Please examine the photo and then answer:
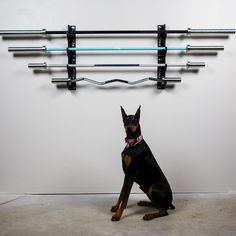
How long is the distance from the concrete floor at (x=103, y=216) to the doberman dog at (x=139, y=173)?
81mm

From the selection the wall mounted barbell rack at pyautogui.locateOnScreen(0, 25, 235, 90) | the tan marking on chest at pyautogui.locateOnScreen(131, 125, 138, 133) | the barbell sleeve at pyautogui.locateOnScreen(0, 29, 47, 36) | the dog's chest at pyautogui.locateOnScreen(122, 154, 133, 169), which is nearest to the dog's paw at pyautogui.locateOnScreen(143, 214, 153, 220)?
the dog's chest at pyautogui.locateOnScreen(122, 154, 133, 169)

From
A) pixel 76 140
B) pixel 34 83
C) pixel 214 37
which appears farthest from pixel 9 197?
pixel 214 37

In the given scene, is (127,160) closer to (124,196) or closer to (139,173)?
(139,173)

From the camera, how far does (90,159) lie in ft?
7.81

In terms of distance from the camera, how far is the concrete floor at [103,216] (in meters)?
1.77

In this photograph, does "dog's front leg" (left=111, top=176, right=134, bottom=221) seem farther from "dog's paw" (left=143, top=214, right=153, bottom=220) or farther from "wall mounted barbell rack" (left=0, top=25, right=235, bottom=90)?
"wall mounted barbell rack" (left=0, top=25, right=235, bottom=90)

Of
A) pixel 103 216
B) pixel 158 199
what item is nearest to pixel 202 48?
pixel 158 199

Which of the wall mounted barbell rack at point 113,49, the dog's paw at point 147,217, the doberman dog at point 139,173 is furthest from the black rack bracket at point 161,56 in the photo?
the dog's paw at point 147,217

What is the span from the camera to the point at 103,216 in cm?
197

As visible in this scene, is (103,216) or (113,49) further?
(113,49)

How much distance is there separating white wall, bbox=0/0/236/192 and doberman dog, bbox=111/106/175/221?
0.43 m

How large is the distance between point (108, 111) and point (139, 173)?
0.59 meters

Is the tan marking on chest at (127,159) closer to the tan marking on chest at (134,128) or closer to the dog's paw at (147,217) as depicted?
the tan marking on chest at (134,128)

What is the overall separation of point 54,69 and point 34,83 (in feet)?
0.58
